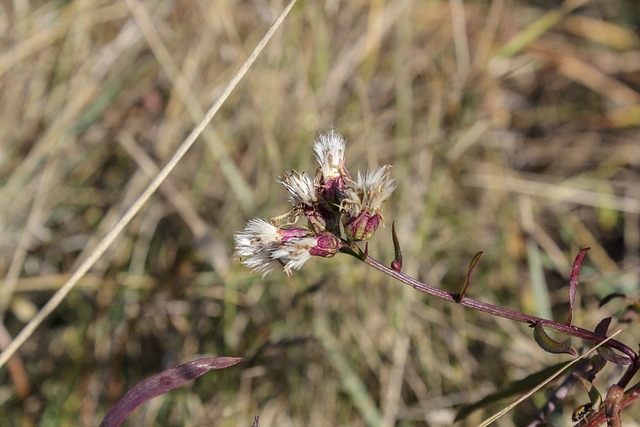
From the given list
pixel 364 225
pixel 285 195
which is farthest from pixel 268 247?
pixel 285 195

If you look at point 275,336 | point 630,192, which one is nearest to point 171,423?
point 275,336

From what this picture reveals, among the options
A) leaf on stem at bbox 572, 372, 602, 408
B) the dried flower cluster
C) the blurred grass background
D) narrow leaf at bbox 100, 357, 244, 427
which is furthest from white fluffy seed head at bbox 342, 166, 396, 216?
the blurred grass background

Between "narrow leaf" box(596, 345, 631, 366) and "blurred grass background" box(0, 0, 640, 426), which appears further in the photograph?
"blurred grass background" box(0, 0, 640, 426)

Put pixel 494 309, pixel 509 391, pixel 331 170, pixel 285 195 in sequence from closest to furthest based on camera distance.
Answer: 1. pixel 494 309
2. pixel 331 170
3. pixel 509 391
4. pixel 285 195

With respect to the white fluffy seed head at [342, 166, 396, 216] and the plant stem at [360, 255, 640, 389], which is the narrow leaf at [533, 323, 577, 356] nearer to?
the plant stem at [360, 255, 640, 389]

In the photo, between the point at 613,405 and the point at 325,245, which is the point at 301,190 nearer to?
the point at 325,245

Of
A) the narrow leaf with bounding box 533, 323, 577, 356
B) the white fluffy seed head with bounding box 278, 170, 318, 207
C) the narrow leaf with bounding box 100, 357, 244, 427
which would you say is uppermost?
the white fluffy seed head with bounding box 278, 170, 318, 207

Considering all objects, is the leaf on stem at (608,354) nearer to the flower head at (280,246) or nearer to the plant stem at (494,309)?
the plant stem at (494,309)
